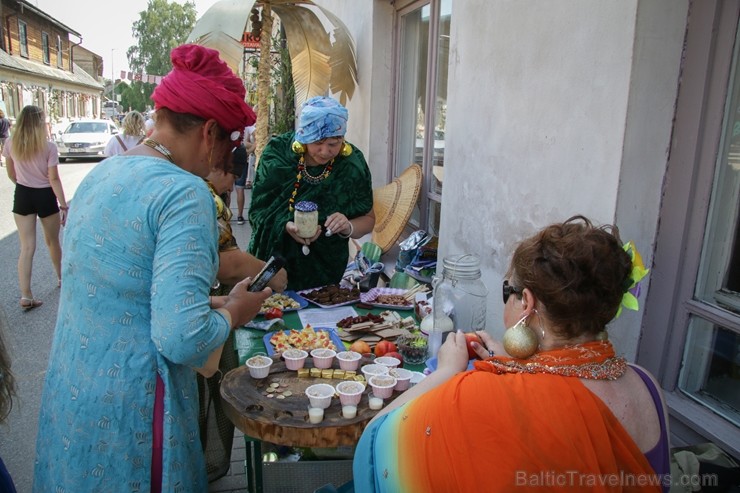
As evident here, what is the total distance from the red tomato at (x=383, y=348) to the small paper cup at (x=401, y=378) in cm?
27

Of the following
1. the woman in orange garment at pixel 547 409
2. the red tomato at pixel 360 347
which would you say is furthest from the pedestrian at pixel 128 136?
the woman in orange garment at pixel 547 409

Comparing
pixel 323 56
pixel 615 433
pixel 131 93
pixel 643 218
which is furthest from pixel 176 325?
pixel 131 93

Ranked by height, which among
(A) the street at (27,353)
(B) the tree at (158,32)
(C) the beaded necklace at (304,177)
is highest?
(B) the tree at (158,32)

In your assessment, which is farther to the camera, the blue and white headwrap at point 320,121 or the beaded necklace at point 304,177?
the beaded necklace at point 304,177

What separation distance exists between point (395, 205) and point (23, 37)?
35.5 meters

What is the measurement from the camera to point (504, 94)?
291 cm

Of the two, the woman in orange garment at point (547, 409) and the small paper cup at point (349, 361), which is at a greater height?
the woman in orange garment at point (547, 409)

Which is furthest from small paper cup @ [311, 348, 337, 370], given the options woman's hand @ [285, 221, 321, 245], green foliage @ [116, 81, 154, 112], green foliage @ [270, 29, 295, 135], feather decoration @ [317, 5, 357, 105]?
green foliage @ [116, 81, 154, 112]

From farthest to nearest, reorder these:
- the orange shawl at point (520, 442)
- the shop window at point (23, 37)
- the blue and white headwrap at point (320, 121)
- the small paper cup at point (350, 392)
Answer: the shop window at point (23, 37)
the blue and white headwrap at point (320, 121)
the small paper cup at point (350, 392)
the orange shawl at point (520, 442)

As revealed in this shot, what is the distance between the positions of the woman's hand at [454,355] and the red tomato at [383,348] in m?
0.66

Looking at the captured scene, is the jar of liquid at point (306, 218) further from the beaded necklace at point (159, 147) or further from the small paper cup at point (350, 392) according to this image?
the beaded necklace at point (159, 147)

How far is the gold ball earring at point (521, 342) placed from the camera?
1.41 m

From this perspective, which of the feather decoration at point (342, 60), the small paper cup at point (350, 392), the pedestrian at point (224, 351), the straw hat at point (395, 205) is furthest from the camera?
the feather decoration at point (342, 60)

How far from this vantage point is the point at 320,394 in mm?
1866
